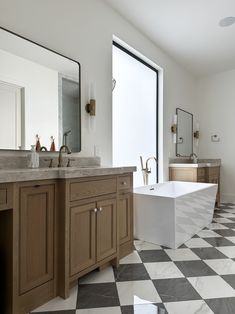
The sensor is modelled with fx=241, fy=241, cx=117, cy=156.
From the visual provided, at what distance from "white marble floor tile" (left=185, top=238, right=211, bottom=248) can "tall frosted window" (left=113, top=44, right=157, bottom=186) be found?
48.1 inches

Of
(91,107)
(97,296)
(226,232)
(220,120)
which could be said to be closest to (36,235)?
(97,296)

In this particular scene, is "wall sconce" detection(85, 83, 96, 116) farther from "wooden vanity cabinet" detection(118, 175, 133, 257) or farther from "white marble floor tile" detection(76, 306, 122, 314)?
"white marble floor tile" detection(76, 306, 122, 314)

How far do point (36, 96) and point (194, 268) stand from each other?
6.52 feet

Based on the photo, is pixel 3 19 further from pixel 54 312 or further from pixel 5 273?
pixel 54 312

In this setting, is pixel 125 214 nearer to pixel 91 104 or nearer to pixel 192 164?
pixel 91 104

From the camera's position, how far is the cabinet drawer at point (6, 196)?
1295mm

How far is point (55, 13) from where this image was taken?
2.23 metres

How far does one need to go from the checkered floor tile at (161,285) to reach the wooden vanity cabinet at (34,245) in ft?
0.42

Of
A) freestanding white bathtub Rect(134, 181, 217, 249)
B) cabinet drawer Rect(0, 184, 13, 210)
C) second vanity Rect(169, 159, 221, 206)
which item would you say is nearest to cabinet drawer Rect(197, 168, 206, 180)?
second vanity Rect(169, 159, 221, 206)

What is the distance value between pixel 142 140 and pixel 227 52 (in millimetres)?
2181

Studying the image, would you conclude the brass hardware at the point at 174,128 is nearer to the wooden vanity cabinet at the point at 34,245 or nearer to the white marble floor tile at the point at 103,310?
the wooden vanity cabinet at the point at 34,245

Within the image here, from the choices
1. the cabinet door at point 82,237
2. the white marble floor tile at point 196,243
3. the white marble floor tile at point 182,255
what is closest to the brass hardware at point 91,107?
the cabinet door at point 82,237

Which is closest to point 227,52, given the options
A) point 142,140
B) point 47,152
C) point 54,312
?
point 142,140

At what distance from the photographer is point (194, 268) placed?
2.06m
